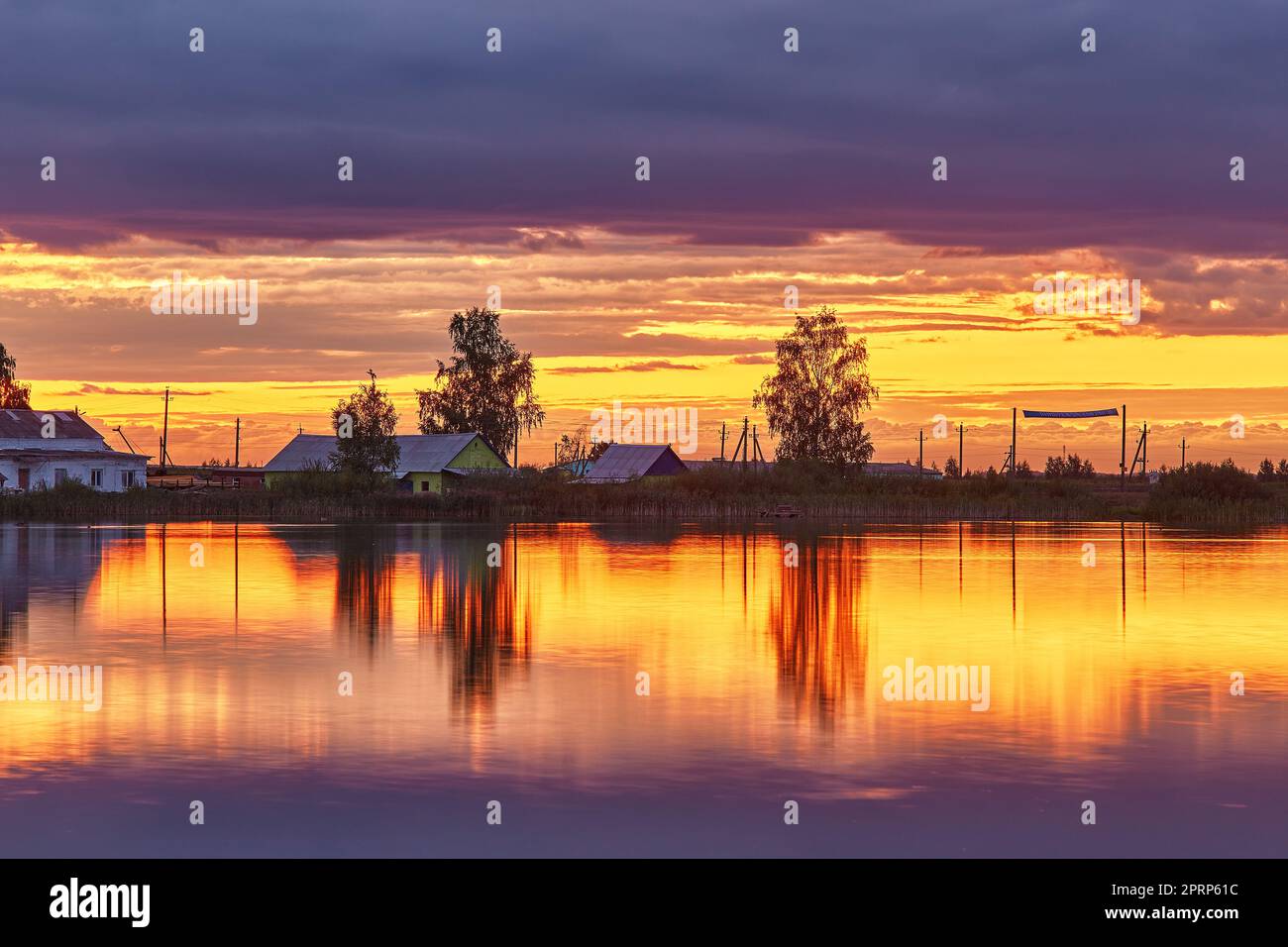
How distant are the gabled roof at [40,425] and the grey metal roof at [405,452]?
1369 cm

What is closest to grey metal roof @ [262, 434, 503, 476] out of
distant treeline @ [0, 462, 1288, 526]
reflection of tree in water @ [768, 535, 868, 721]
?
distant treeline @ [0, 462, 1288, 526]

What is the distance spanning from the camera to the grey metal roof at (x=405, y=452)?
101 m

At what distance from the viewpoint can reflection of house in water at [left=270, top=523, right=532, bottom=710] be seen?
20.4 metres

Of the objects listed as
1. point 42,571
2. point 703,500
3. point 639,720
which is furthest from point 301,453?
point 639,720

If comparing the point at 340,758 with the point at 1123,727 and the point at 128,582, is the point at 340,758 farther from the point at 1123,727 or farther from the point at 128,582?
Answer: the point at 128,582

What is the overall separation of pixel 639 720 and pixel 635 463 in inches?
4028

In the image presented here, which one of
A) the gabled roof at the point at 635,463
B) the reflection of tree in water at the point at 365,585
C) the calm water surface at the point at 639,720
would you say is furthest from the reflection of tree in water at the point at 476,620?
the gabled roof at the point at 635,463

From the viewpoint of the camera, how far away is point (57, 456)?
287 feet

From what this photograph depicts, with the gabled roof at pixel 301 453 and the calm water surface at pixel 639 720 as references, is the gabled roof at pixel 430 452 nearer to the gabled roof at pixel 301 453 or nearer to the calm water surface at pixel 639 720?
the gabled roof at pixel 301 453

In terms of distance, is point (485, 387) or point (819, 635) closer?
point (819, 635)

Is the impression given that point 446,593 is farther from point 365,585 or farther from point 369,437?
point 369,437

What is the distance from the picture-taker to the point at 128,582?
3278 cm

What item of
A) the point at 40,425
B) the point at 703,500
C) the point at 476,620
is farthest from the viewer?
the point at 40,425
